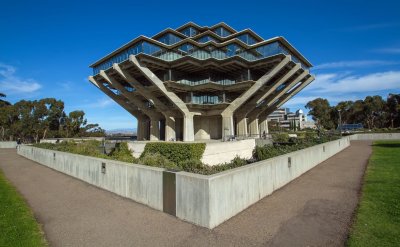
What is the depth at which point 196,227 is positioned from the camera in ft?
20.0

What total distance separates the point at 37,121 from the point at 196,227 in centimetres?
6379

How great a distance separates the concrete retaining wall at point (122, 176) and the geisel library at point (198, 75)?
25218 mm

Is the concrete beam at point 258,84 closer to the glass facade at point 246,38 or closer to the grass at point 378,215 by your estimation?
the glass facade at point 246,38

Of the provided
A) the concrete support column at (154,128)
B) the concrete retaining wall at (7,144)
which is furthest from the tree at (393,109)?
the concrete retaining wall at (7,144)

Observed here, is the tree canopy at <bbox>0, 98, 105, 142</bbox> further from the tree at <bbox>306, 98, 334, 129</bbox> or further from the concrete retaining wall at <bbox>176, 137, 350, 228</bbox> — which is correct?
the tree at <bbox>306, 98, 334, 129</bbox>

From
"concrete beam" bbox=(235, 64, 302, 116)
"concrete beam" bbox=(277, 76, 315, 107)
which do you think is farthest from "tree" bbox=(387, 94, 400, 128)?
"concrete beam" bbox=(235, 64, 302, 116)

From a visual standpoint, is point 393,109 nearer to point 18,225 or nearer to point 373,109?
point 373,109

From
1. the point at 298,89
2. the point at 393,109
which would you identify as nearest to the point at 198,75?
the point at 298,89

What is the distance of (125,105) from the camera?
5025cm

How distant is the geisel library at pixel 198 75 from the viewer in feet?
126

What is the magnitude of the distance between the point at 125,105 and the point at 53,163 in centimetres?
3481

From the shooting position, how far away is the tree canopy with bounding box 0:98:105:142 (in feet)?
177

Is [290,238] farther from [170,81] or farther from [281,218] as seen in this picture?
[170,81]

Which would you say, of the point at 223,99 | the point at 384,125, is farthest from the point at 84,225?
the point at 384,125
